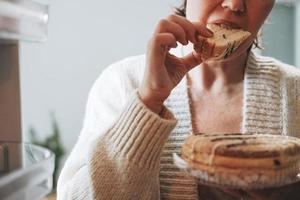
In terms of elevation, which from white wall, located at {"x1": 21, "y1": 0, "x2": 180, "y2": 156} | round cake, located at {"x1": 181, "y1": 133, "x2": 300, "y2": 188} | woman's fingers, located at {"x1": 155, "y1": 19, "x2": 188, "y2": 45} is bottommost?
white wall, located at {"x1": 21, "y1": 0, "x2": 180, "y2": 156}

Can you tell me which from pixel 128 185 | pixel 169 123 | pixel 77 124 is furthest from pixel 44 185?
pixel 77 124

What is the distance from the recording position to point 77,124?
2.44 m

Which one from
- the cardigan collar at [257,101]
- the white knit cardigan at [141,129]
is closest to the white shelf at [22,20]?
the white knit cardigan at [141,129]

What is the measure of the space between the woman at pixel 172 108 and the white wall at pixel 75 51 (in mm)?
1364

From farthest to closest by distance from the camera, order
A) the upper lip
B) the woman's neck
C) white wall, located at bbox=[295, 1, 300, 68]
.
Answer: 1. white wall, located at bbox=[295, 1, 300, 68]
2. the woman's neck
3. the upper lip

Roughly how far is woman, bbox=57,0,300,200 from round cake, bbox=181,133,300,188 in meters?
0.04

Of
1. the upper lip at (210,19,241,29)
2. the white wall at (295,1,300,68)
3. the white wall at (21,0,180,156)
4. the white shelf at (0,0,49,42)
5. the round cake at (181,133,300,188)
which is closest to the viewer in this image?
the round cake at (181,133,300,188)

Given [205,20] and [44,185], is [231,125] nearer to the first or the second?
[205,20]

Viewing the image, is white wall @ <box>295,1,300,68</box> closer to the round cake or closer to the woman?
the woman

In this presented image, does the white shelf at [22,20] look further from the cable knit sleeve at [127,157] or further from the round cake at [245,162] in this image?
the round cake at [245,162]

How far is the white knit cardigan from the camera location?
68 centimetres

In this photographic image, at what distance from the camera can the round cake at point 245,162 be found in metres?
0.52

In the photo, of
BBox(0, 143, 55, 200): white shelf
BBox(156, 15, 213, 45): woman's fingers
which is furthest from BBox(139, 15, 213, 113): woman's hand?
BBox(0, 143, 55, 200): white shelf

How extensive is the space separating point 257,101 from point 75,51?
167 cm
